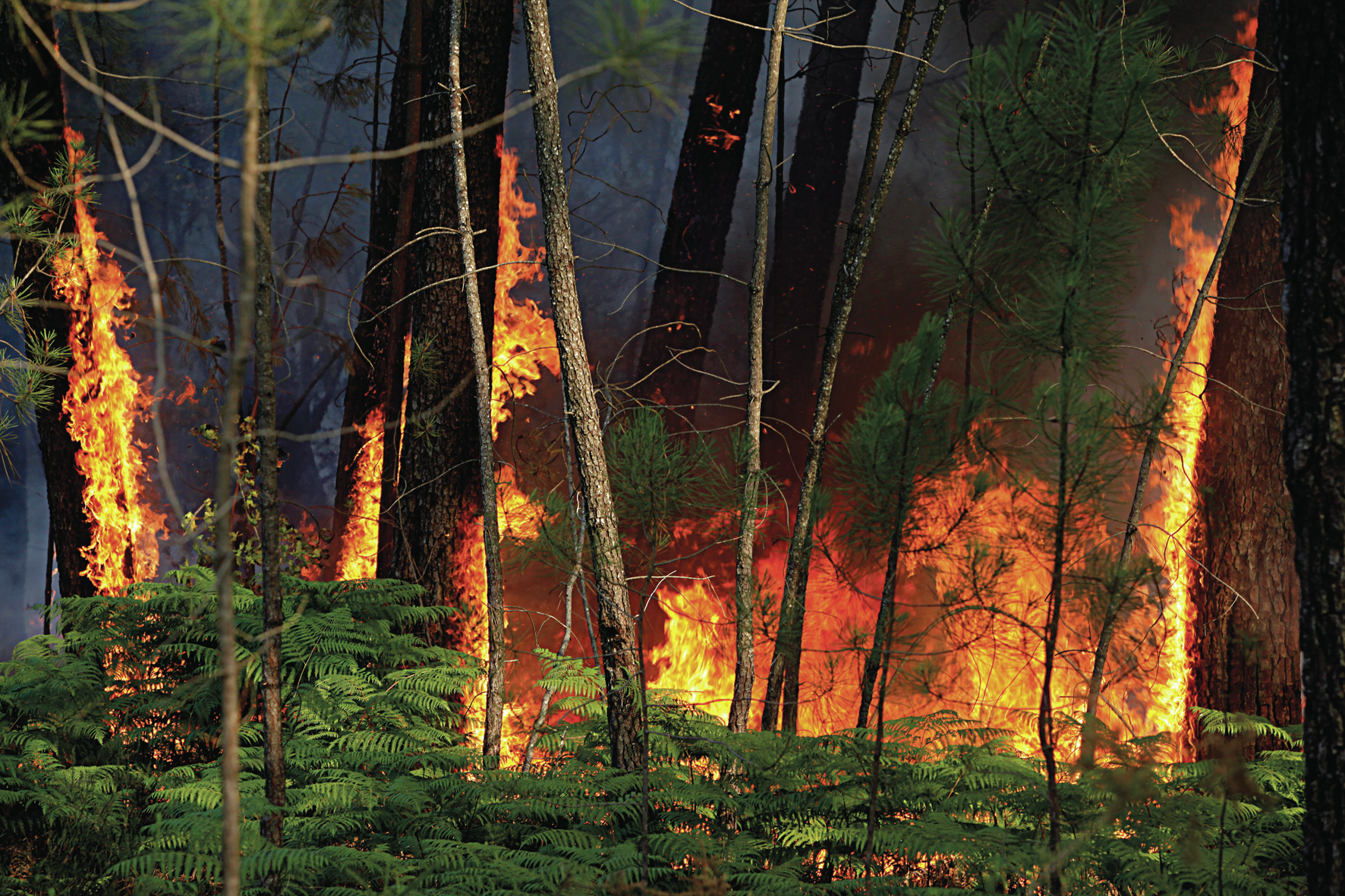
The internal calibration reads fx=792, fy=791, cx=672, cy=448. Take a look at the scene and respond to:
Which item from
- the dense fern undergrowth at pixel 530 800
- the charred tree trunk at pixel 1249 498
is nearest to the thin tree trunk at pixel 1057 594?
the dense fern undergrowth at pixel 530 800

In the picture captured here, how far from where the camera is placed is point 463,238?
3555 millimetres

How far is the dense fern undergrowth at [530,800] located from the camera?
2.27m

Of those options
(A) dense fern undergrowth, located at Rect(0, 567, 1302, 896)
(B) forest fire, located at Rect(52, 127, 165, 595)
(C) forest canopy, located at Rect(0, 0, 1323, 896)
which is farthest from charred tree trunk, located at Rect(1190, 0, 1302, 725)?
(B) forest fire, located at Rect(52, 127, 165, 595)

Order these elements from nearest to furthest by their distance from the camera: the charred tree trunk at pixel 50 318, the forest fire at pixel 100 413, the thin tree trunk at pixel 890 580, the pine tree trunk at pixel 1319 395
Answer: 1. the pine tree trunk at pixel 1319 395
2. the thin tree trunk at pixel 890 580
3. the charred tree trunk at pixel 50 318
4. the forest fire at pixel 100 413

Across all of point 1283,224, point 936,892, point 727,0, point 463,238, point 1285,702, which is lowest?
point 936,892

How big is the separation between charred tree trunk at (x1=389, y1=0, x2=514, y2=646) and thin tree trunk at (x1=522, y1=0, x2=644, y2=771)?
1.62 m

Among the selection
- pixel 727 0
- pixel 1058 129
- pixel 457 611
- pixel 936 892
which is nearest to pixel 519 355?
pixel 457 611

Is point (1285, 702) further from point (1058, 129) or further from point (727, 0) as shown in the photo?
point (727, 0)

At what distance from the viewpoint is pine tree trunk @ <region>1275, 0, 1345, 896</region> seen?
5.49 feet

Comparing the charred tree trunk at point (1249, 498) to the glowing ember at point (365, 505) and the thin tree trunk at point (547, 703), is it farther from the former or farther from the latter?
the glowing ember at point (365, 505)

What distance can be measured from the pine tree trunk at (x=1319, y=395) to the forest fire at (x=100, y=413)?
5932mm

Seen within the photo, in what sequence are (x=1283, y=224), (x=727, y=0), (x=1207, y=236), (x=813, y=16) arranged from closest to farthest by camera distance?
(x=1283, y=224) < (x=1207, y=236) < (x=727, y=0) < (x=813, y=16)

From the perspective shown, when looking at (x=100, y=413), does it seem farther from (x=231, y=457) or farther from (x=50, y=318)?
(x=231, y=457)

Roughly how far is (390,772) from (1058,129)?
11.5 ft
